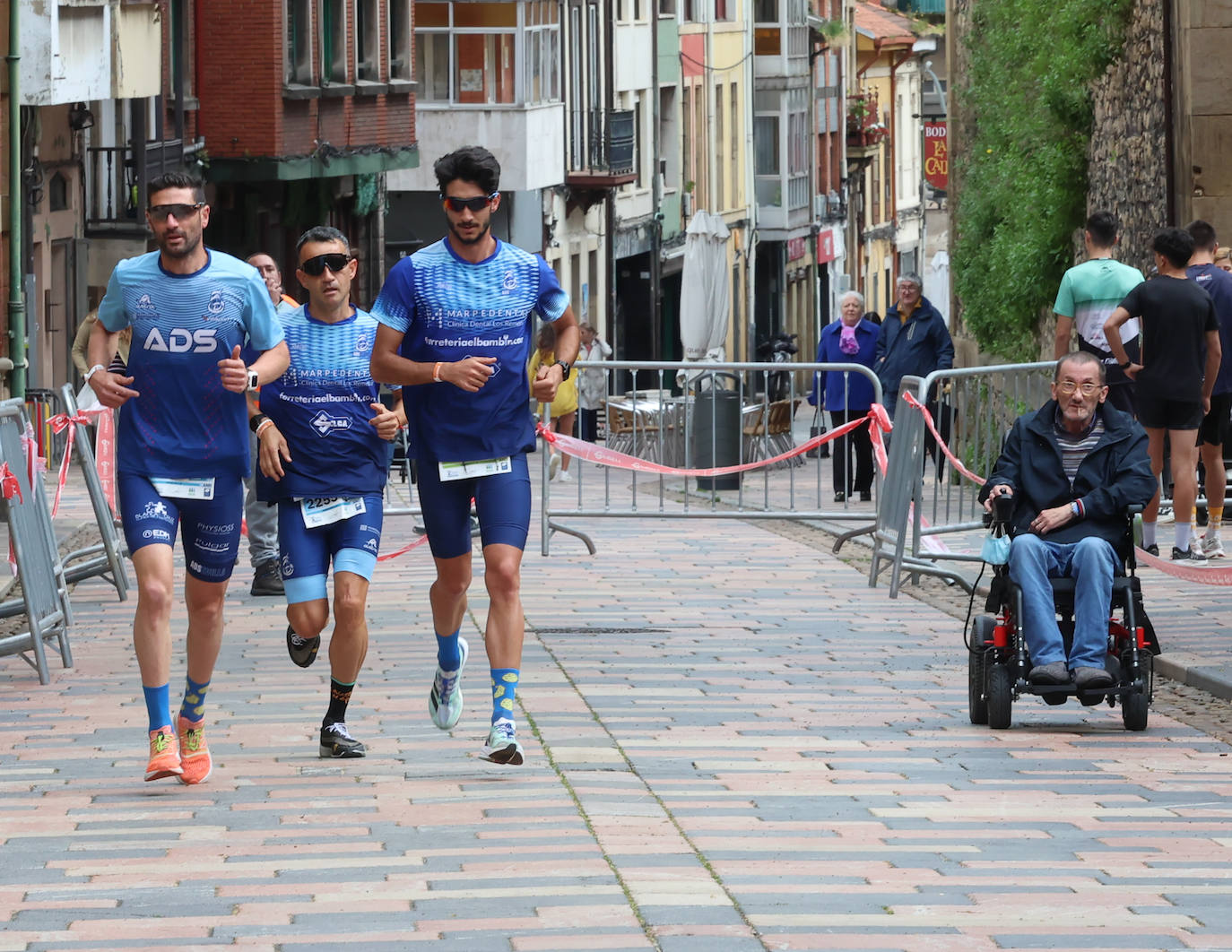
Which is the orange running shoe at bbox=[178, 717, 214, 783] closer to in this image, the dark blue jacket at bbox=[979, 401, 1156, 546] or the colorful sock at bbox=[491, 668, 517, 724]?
the colorful sock at bbox=[491, 668, 517, 724]

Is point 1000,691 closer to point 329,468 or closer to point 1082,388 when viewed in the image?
point 1082,388

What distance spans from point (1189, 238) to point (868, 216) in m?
65.5

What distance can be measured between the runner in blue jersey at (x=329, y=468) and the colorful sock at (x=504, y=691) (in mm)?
507

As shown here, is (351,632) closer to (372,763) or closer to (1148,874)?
(372,763)

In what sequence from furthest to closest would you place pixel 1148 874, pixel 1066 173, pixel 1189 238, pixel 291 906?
pixel 1066 173 < pixel 1189 238 < pixel 1148 874 < pixel 291 906

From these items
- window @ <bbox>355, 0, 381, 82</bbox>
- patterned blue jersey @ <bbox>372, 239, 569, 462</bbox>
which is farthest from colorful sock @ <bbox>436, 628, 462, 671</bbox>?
window @ <bbox>355, 0, 381, 82</bbox>

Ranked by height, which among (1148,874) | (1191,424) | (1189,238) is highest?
(1189,238)

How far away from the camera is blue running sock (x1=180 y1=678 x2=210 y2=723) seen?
8.05m

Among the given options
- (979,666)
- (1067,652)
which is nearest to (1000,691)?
(979,666)

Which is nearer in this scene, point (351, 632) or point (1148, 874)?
point (1148, 874)

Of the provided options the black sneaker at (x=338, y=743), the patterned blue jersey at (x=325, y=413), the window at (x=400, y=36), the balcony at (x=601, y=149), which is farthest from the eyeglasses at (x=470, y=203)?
the balcony at (x=601, y=149)

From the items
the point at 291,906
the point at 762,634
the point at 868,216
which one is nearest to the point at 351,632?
the point at 291,906

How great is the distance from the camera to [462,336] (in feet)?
26.7

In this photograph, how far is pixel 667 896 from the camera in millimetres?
6309
